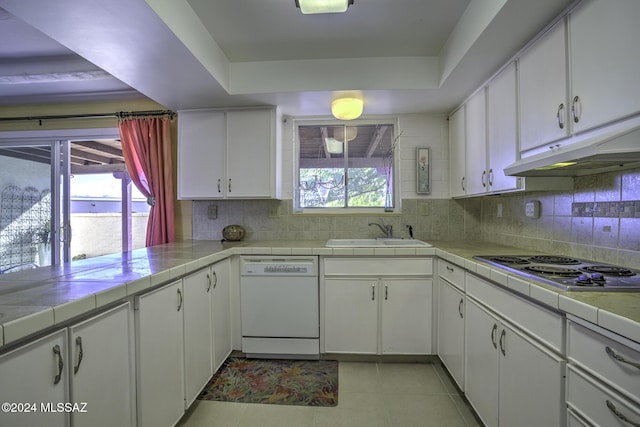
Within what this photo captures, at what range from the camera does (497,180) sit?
1.96 metres

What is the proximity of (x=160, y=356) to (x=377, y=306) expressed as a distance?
5.01 ft

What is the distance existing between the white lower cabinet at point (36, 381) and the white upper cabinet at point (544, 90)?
2.20 meters

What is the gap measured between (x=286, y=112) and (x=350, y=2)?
51.2 inches

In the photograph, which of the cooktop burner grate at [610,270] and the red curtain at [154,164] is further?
the red curtain at [154,164]

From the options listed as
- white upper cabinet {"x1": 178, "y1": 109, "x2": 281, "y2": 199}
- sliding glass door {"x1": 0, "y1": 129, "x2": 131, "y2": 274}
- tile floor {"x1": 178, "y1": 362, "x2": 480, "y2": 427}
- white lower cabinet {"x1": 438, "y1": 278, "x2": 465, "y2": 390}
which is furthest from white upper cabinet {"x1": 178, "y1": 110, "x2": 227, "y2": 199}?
white lower cabinet {"x1": 438, "y1": 278, "x2": 465, "y2": 390}

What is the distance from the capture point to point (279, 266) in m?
2.33

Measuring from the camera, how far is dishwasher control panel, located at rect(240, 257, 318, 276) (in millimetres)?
2324

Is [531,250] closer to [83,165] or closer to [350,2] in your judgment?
[350,2]

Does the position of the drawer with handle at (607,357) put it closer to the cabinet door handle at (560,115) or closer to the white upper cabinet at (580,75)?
the white upper cabinet at (580,75)

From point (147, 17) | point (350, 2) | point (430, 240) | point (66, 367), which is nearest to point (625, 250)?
point (430, 240)

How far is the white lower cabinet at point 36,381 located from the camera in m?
0.75

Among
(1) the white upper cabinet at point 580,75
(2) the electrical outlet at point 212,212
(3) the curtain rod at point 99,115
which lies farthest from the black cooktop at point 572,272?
(3) the curtain rod at point 99,115

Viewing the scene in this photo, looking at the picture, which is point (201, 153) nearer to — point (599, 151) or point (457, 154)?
point (457, 154)

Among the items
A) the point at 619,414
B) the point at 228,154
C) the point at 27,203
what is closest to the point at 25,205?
the point at 27,203
